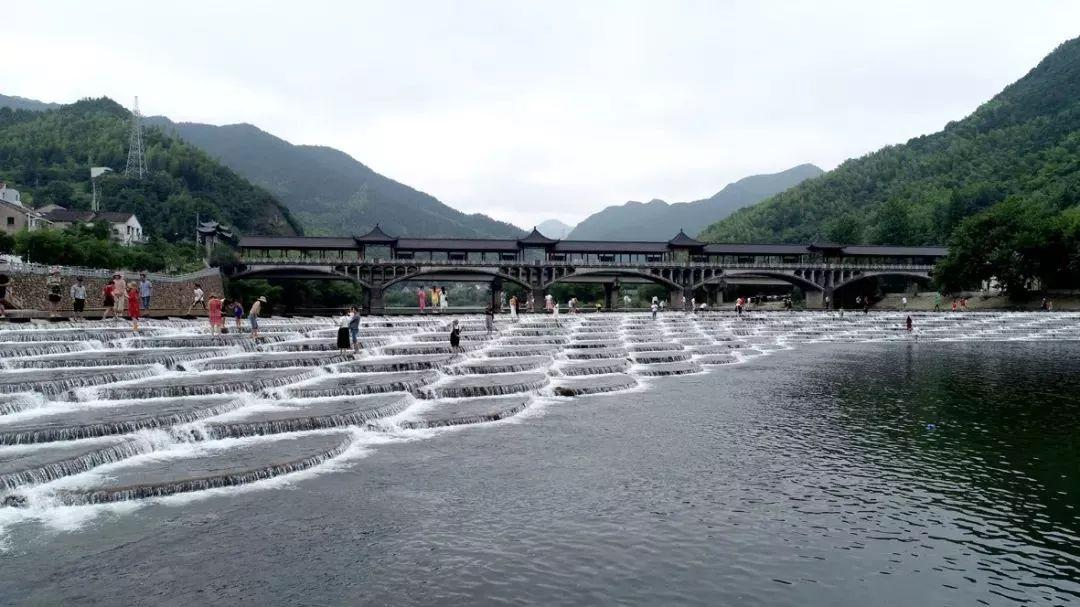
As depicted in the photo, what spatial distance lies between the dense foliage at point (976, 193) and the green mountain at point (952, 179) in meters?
0.26

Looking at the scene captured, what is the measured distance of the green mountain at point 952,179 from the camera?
124m

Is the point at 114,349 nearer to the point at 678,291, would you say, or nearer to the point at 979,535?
the point at 979,535

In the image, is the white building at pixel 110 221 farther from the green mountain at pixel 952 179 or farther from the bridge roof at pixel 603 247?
the green mountain at pixel 952 179

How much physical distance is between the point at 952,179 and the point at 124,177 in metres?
181

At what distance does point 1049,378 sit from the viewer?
83.9 feet

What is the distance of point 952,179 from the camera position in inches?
6063

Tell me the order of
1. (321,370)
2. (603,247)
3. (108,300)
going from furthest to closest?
1. (603,247)
2. (108,300)
3. (321,370)

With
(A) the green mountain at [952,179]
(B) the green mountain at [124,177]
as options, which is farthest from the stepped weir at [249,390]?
(B) the green mountain at [124,177]

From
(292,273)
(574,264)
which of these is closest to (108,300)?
(292,273)

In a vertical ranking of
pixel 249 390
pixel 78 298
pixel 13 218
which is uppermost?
pixel 13 218

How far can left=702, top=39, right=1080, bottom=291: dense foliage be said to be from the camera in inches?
2879

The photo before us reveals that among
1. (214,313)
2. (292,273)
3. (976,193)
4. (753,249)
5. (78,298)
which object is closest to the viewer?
(214,313)

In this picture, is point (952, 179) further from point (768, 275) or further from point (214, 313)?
point (214, 313)

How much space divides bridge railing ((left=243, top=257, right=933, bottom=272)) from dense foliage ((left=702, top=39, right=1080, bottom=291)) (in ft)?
43.6
